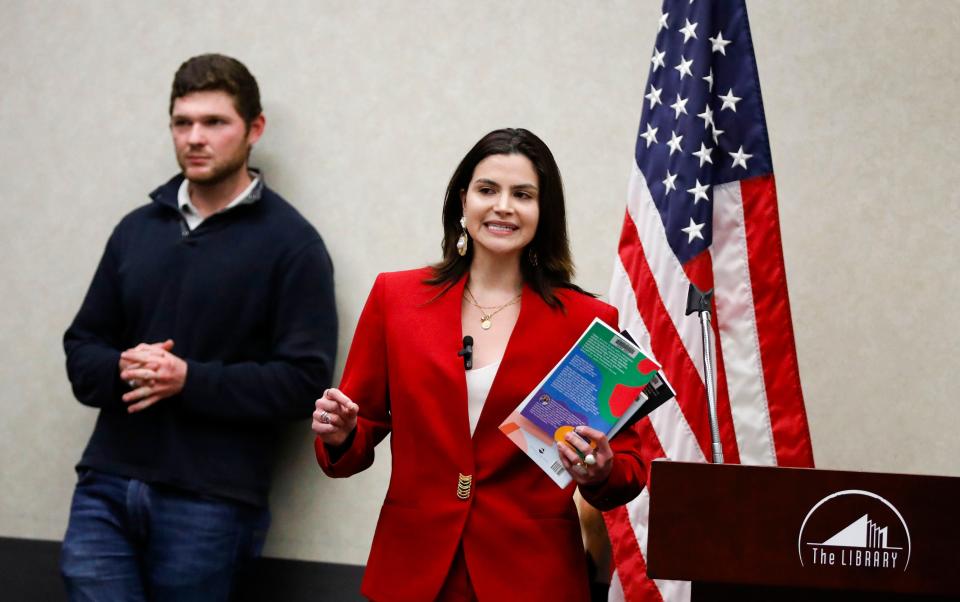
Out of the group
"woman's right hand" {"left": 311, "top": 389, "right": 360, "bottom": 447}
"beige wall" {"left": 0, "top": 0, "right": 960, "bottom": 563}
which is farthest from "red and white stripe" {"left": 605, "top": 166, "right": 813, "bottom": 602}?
"woman's right hand" {"left": 311, "top": 389, "right": 360, "bottom": 447}

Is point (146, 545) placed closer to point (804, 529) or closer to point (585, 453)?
point (585, 453)

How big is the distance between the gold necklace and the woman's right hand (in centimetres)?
31

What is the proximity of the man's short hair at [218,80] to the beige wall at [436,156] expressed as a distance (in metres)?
0.20

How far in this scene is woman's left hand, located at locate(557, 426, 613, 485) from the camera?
1.71 metres

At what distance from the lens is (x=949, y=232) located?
109 inches

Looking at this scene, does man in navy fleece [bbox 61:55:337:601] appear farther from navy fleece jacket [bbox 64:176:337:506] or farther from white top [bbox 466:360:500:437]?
white top [bbox 466:360:500:437]

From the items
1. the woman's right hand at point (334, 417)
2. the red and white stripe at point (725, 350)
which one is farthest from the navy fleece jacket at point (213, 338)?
the woman's right hand at point (334, 417)

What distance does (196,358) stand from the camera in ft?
9.65

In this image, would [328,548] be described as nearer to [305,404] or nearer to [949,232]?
[305,404]

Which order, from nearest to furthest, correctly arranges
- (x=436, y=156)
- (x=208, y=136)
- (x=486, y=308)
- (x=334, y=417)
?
(x=334, y=417) < (x=486, y=308) < (x=208, y=136) < (x=436, y=156)

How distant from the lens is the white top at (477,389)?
188cm

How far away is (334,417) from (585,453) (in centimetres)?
45

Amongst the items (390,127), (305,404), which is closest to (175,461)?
(305,404)

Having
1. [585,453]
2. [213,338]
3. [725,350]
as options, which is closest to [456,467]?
[585,453]
